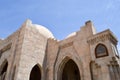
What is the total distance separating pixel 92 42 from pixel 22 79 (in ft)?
17.9

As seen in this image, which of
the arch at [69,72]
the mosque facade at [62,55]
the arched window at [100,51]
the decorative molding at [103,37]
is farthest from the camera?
the arch at [69,72]

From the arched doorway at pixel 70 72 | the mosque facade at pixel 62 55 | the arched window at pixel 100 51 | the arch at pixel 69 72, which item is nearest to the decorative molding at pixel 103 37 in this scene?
the mosque facade at pixel 62 55

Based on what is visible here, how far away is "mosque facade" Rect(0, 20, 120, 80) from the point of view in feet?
27.8

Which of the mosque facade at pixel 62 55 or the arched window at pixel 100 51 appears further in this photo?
the arched window at pixel 100 51

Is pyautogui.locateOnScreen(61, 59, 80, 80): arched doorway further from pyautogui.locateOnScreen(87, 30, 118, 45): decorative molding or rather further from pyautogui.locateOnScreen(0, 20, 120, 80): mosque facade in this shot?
pyautogui.locateOnScreen(87, 30, 118, 45): decorative molding

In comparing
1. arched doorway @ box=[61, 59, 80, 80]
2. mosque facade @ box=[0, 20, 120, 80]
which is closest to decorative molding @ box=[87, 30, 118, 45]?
mosque facade @ box=[0, 20, 120, 80]

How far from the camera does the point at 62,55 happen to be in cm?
1123

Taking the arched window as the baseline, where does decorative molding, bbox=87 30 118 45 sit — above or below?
above

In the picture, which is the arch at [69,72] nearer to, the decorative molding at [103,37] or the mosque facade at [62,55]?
the mosque facade at [62,55]

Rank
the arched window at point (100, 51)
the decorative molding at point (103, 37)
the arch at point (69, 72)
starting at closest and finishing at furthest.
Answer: the arched window at point (100, 51)
the decorative molding at point (103, 37)
the arch at point (69, 72)

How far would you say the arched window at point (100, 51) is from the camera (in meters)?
8.60

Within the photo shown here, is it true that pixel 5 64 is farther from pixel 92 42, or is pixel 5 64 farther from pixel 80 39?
pixel 92 42

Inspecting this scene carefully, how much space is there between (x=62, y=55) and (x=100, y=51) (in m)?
3.43

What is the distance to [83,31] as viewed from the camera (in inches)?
416
